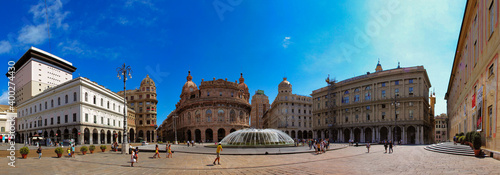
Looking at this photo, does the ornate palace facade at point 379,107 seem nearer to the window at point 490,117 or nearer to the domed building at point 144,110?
the window at point 490,117

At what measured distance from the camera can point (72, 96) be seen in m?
46.7

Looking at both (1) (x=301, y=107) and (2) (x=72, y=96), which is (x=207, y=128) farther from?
(1) (x=301, y=107)

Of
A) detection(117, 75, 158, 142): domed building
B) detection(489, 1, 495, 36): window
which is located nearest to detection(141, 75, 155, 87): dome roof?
detection(117, 75, 158, 142): domed building

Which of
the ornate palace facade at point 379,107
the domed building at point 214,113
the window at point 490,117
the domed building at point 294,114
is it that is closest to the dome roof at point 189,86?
the domed building at point 214,113

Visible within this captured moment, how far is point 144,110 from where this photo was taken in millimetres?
87812

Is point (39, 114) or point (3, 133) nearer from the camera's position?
point (39, 114)

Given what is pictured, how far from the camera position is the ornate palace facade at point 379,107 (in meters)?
54.2

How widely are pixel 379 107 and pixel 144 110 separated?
71557mm

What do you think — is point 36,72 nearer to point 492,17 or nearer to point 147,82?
point 147,82

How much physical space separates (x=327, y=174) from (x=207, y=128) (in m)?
61.3

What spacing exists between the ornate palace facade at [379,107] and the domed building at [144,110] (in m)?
55.8

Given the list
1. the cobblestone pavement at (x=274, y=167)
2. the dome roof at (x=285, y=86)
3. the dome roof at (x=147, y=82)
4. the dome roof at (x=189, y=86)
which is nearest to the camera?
the cobblestone pavement at (x=274, y=167)

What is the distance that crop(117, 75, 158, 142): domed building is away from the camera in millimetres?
87312

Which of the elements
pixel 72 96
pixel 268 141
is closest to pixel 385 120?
pixel 268 141
